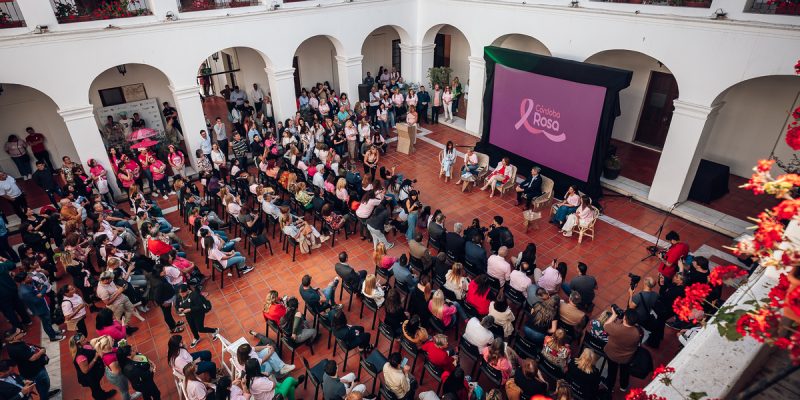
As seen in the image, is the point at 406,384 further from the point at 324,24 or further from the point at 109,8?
the point at 324,24

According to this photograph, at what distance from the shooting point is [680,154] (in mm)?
10719

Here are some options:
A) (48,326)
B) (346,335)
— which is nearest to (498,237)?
(346,335)

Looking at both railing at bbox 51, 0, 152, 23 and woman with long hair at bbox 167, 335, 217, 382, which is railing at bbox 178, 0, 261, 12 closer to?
railing at bbox 51, 0, 152, 23

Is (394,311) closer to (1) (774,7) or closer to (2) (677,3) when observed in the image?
(2) (677,3)

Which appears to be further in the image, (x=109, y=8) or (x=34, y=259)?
(x=109, y=8)

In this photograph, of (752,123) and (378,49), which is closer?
(752,123)

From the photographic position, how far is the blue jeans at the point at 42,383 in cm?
652

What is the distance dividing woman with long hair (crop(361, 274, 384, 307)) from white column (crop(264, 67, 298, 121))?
30.1 ft

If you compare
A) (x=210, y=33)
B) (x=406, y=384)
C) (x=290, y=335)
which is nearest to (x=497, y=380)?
(x=406, y=384)

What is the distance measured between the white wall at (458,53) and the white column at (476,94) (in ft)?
13.5

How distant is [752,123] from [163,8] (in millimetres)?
16138

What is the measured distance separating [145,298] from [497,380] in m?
6.58

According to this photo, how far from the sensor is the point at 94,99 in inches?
559

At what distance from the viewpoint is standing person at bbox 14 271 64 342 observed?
732 centimetres
